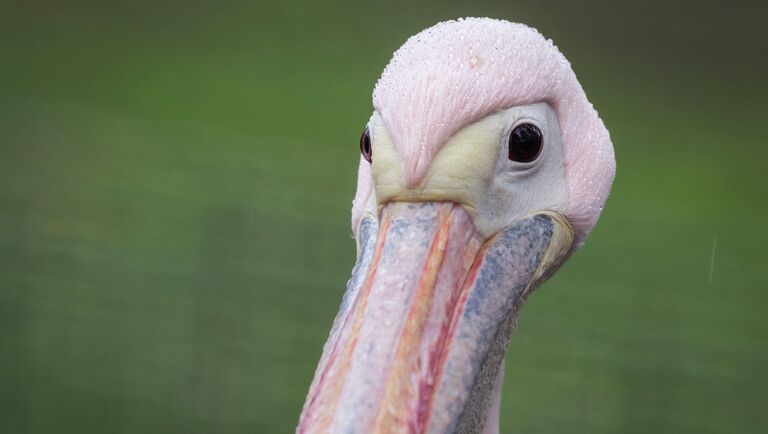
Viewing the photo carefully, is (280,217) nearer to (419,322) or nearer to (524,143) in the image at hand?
(524,143)

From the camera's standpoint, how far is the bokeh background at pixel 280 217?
4.98 m

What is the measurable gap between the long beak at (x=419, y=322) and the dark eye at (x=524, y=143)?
119 mm

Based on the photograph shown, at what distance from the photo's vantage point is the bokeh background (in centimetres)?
498

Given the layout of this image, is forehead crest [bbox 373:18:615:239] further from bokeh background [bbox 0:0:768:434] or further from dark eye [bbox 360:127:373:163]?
bokeh background [bbox 0:0:768:434]

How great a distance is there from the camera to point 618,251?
213 inches

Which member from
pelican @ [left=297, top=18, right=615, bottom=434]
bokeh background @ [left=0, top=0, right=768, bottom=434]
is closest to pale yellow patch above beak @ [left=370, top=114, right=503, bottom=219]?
pelican @ [left=297, top=18, right=615, bottom=434]

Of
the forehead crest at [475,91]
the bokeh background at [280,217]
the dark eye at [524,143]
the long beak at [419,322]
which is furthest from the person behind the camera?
the bokeh background at [280,217]

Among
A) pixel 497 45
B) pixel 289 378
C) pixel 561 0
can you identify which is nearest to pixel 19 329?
pixel 289 378

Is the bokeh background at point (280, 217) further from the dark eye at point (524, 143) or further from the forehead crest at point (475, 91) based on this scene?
the dark eye at point (524, 143)

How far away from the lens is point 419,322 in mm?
1877

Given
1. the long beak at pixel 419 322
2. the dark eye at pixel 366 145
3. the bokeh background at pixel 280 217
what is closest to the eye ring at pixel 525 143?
the long beak at pixel 419 322

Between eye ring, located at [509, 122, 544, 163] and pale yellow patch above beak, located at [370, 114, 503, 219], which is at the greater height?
eye ring, located at [509, 122, 544, 163]

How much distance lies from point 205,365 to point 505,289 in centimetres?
326

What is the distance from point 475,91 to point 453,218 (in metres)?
0.22
